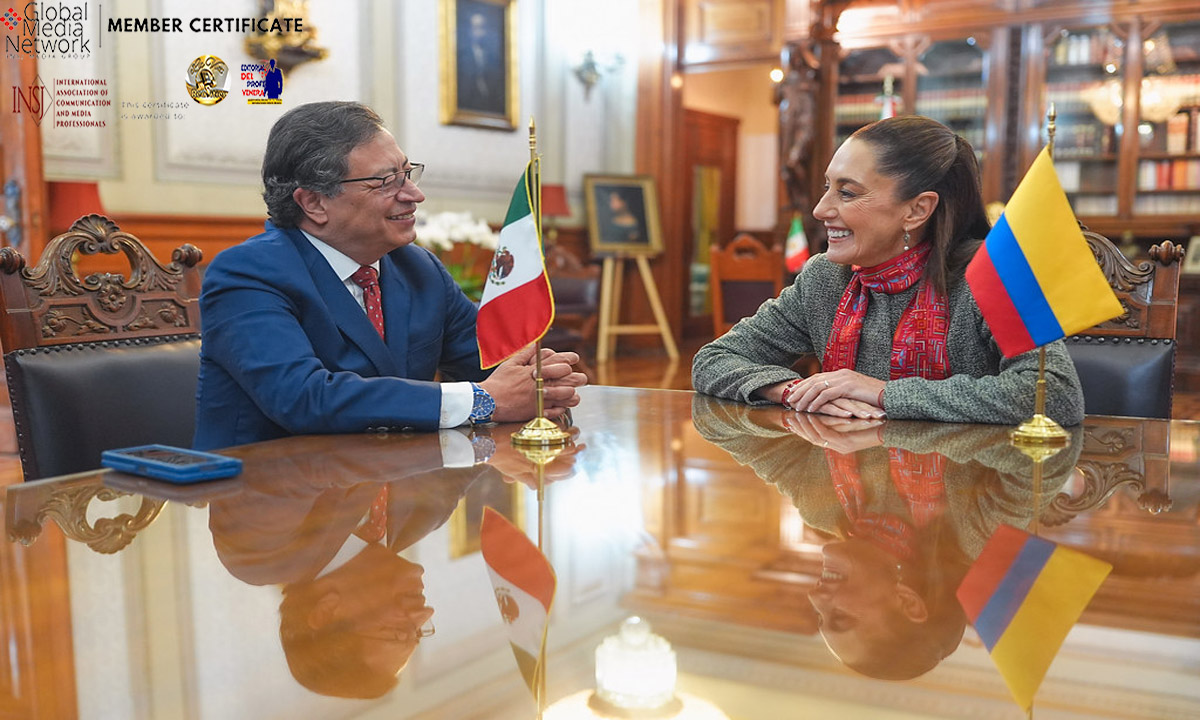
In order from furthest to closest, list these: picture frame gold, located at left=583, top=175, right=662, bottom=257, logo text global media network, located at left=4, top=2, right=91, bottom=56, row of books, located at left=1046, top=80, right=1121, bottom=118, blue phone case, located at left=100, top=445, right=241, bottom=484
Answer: picture frame gold, located at left=583, top=175, right=662, bottom=257 → row of books, located at left=1046, top=80, right=1121, bottom=118 → logo text global media network, located at left=4, top=2, right=91, bottom=56 → blue phone case, located at left=100, top=445, right=241, bottom=484

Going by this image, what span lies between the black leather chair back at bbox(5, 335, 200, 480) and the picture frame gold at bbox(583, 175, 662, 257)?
6.46 meters

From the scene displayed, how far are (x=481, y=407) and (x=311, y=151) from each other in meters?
0.59

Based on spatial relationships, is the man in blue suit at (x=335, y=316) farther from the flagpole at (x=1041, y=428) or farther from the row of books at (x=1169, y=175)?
the row of books at (x=1169, y=175)

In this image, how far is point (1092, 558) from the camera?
95 centimetres

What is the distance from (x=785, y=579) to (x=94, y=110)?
17.1 ft

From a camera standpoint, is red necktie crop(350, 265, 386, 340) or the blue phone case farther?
red necktie crop(350, 265, 386, 340)

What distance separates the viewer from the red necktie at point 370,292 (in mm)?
1944

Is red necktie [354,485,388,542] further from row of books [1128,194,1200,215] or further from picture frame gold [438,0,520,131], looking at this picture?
row of books [1128,194,1200,215]

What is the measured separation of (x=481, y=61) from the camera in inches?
294

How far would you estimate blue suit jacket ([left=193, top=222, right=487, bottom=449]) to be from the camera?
63.9 inches

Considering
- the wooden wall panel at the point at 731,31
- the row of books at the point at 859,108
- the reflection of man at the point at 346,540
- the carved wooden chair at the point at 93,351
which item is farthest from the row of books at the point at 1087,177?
the reflection of man at the point at 346,540

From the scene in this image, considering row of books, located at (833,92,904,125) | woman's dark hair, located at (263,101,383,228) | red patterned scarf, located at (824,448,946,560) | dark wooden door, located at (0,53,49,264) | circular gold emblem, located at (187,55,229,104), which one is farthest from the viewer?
row of books, located at (833,92,904,125)

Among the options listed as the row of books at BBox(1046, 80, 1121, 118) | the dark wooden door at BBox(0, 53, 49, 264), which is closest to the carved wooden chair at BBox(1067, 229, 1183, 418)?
the dark wooden door at BBox(0, 53, 49, 264)

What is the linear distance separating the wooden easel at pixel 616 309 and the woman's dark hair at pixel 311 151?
20.0 ft
